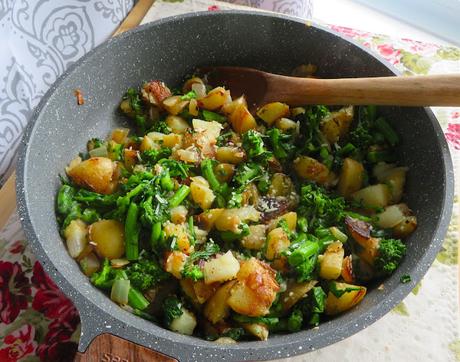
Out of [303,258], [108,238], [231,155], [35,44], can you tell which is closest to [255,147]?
[231,155]

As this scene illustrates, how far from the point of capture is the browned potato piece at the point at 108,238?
51.1 inches

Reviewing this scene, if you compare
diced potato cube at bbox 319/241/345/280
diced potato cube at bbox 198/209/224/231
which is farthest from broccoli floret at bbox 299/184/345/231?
diced potato cube at bbox 198/209/224/231

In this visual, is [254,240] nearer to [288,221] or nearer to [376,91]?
[288,221]

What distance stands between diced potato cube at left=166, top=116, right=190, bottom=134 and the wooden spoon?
8.3 inches

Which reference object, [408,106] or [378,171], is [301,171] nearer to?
[378,171]

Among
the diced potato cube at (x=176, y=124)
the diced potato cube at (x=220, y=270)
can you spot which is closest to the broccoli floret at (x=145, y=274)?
the diced potato cube at (x=220, y=270)

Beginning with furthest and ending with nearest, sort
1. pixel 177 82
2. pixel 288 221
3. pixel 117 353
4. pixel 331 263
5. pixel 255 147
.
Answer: pixel 177 82 → pixel 255 147 → pixel 288 221 → pixel 331 263 → pixel 117 353

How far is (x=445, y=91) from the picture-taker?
134 cm

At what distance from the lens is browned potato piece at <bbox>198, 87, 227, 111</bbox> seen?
1625mm

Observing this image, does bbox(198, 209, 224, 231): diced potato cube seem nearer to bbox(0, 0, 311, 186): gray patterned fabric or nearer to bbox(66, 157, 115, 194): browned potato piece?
bbox(66, 157, 115, 194): browned potato piece

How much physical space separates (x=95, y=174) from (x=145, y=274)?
35 centimetres

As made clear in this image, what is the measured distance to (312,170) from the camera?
1.50 m

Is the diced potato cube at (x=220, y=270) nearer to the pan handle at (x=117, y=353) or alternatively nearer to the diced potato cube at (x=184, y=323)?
the diced potato cube at (x=184, y=323)

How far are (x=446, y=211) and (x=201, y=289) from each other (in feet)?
2.02
